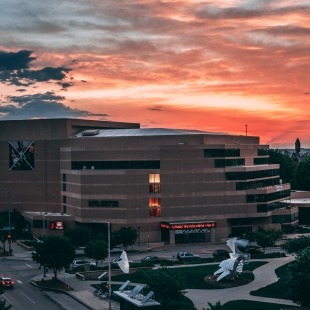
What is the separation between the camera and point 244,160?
13775 cm

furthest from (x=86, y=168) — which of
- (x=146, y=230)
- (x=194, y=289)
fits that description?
(x=194, y=289)

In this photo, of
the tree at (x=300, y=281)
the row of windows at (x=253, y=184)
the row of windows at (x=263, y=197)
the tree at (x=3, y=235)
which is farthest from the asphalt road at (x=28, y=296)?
the row of windows at (x=263, y=197)

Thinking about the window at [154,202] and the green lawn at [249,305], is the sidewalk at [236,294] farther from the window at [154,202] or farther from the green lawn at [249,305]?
the window at [154,202]

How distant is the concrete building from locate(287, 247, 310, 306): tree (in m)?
60.1

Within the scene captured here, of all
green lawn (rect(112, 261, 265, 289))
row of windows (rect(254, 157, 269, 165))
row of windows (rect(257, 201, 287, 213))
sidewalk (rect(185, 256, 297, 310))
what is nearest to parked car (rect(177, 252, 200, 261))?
green lawn (rect(112, 261, 265, 289))

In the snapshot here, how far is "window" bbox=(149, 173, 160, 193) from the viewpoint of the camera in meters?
128

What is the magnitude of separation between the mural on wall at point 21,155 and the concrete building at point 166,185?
6.84 metres

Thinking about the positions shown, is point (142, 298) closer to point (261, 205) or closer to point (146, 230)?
point (146, 230)

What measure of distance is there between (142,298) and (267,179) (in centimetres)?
8436

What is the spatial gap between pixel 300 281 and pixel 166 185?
65413 mm

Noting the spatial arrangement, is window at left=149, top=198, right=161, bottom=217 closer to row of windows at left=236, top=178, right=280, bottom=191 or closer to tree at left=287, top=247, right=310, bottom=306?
row of windows at left=236, top=178, right=280, bottom=191

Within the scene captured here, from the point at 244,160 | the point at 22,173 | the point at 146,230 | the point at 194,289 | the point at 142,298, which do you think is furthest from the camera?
the point at 22,173

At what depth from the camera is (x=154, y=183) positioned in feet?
419

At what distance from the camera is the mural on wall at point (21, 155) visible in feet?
484
